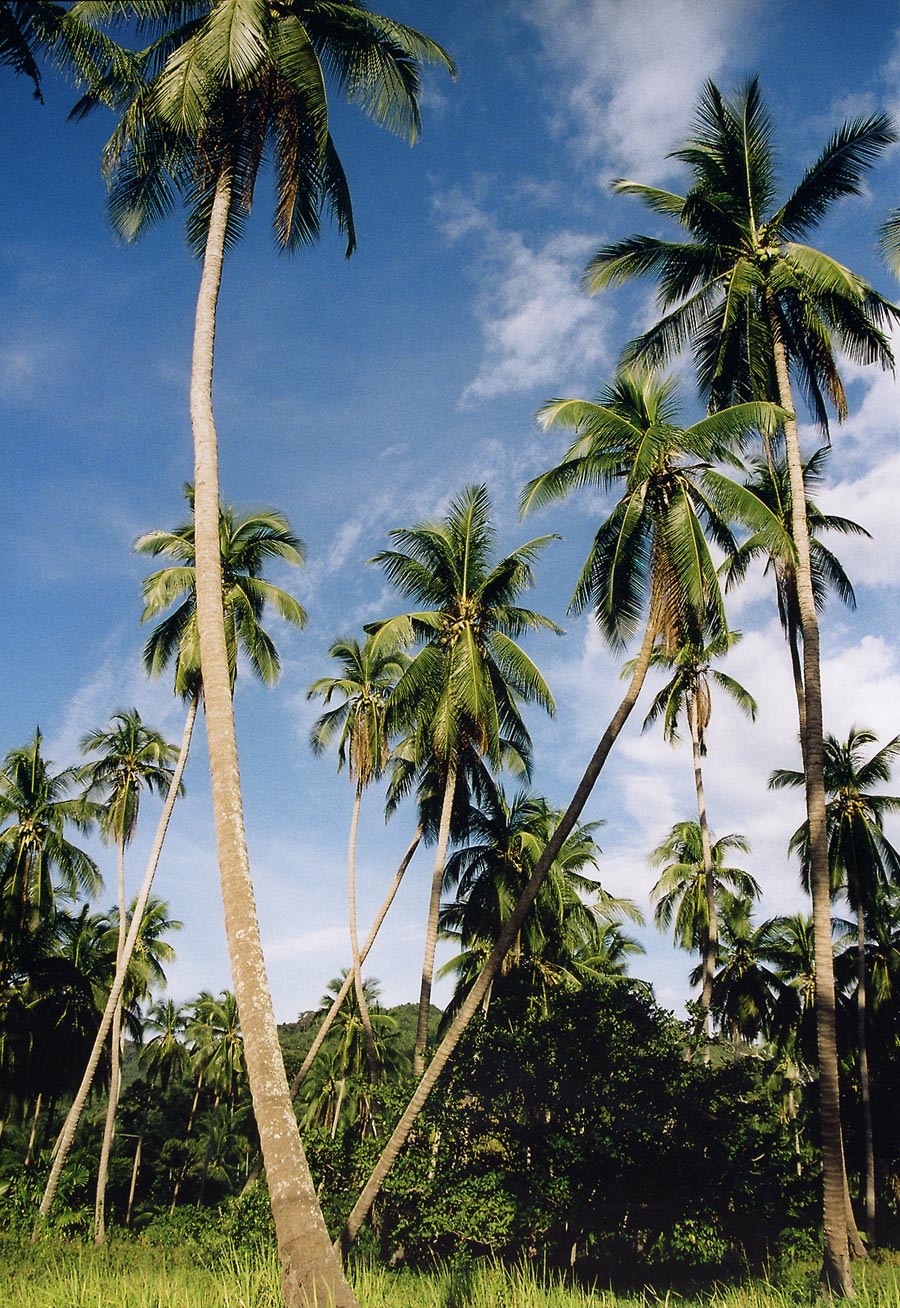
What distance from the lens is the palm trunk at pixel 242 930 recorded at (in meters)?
6.12

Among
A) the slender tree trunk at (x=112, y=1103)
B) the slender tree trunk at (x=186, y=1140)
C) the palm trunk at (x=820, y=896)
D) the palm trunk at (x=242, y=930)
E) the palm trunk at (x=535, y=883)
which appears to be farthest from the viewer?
the slender tree trunk at (x=186, y=1140)

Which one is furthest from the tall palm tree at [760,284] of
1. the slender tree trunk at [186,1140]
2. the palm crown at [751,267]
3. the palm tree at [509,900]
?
the slender tree trunk at [186,1140]

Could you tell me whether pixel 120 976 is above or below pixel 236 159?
below

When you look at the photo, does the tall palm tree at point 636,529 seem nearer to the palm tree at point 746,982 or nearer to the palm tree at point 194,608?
the palm tree at point 194,608

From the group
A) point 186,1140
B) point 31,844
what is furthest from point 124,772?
point 186,1140

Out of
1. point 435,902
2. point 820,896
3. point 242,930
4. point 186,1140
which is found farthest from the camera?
point 186,1140

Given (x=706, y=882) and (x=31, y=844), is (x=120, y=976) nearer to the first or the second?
(x=31, y=844)

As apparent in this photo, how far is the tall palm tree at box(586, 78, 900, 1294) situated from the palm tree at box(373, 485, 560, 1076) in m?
5.45

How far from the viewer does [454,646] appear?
60.1ft

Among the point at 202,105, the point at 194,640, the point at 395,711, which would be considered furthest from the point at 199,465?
the point at 194,640

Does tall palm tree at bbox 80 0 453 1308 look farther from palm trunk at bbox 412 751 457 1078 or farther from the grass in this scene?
palm trunk at bbox 412 751 457 1078

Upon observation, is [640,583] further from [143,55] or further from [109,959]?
[109,959]

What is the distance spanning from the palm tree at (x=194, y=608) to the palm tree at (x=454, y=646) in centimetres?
358

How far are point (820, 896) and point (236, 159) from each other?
44.2 feet
